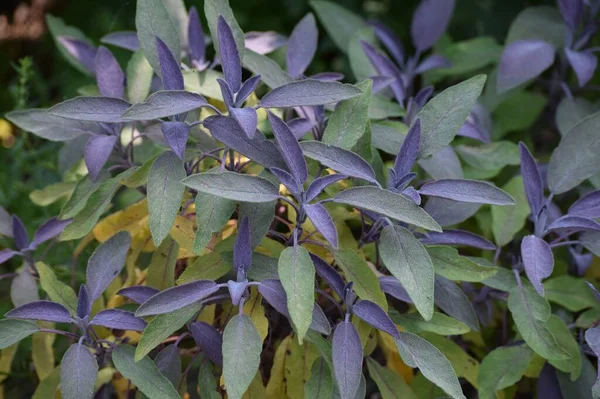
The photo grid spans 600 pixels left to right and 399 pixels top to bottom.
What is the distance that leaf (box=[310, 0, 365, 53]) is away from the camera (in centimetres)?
143

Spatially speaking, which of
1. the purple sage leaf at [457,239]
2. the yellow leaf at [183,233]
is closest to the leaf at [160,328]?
the yellow leaf at [183,233]

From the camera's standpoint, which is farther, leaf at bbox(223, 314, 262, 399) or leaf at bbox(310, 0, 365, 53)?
leaf at bbox(310, 0, 365, 53)

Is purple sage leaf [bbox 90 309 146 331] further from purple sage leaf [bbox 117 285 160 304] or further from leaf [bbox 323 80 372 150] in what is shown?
leaf [bbox 323 80 372 150]

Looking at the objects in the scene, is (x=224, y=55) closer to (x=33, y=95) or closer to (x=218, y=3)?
Result: (x=218, y=3)

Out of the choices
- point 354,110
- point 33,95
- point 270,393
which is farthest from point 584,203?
point 33,95

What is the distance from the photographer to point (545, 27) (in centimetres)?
135

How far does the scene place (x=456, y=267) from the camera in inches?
33.8

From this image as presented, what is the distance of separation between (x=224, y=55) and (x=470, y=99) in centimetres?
32

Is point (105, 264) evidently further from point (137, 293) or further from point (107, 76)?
point (107, 76)

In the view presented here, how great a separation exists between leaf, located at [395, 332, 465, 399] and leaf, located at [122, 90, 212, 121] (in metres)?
0.38

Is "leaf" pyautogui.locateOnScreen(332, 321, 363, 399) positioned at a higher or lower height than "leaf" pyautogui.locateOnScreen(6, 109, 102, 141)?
lower

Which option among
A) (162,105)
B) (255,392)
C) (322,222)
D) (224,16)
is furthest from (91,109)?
(255,392)

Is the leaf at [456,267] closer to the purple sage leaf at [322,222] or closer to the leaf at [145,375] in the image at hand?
the purple sage leaf at [322,222]

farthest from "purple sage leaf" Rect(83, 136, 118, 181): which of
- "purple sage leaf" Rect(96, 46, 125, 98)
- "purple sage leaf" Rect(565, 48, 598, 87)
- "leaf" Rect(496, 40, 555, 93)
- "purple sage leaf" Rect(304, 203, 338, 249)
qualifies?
"purple sage leaf" Rect(565, 48, 598, 87)
